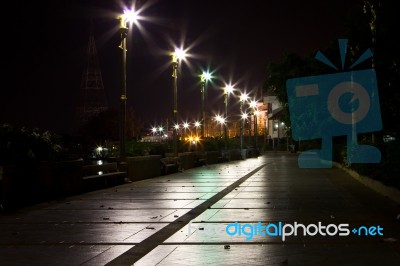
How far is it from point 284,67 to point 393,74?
27941mm

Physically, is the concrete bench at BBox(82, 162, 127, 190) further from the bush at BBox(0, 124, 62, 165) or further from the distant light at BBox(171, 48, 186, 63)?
the distant light at BBox(171, 48, 186, 63)

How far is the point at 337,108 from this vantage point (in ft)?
123

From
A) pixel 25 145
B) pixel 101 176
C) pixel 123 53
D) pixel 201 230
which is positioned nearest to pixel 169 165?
pixel 123 53

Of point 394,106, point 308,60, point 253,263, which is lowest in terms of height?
point 253,263

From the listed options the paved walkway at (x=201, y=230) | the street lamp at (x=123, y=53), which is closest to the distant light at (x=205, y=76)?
the street lamp at (x=123, y=53)

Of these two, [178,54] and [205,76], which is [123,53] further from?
[205,76]

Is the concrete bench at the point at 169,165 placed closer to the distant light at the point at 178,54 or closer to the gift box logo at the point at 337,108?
the distant light at the point at 178,54

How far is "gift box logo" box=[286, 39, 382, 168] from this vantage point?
1044 inches

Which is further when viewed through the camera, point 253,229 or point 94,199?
point 94,199

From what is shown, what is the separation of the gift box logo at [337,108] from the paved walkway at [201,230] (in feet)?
24.7

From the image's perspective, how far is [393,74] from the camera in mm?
22641

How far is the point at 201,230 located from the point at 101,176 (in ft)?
→ 34.7

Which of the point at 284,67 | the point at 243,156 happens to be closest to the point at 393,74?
the point at 284,67

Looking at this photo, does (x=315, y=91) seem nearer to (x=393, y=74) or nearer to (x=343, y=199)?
(x=393, y=74)
